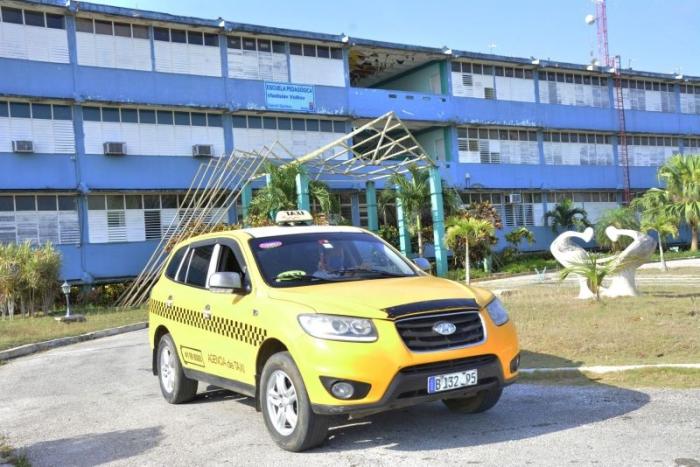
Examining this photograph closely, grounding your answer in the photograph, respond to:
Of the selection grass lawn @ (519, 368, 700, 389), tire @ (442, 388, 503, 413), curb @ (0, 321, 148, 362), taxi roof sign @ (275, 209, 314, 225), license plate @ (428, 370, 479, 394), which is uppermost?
taxi roof sign @ (275, 209, 314, 225)

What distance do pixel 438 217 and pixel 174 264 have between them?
22.3 m

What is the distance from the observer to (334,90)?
108 feet

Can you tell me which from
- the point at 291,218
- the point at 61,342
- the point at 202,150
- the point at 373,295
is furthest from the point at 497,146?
the point at 373,295

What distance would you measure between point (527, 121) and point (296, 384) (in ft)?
119

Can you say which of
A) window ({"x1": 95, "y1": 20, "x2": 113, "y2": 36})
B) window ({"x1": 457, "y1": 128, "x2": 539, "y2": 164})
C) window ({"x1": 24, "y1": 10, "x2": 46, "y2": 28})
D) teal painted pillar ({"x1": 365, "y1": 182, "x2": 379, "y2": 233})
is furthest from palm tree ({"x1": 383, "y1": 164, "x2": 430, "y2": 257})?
window ({"x1": 24, "y1": 10, "x2": 46, "y2": 28})

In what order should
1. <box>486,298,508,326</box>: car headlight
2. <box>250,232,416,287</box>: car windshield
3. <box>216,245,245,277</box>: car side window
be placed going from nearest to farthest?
<box>486,298,508,326</box>: car headlight
<box>250,232,416,287</box>: car windshield
<box>216,245,245,277</box>: car side window

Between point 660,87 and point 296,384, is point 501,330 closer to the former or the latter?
point 296,384

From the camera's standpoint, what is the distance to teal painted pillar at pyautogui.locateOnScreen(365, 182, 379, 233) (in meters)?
32.3

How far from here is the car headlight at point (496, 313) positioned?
5.75 metres

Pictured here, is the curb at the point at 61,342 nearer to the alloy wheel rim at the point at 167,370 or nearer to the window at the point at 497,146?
the alloy wheel rim at the point at 167,370

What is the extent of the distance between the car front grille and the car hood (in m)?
0.14

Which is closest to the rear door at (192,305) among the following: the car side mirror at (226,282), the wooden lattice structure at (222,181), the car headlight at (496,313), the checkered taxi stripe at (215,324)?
the checkered taxi stripe at (215,324)

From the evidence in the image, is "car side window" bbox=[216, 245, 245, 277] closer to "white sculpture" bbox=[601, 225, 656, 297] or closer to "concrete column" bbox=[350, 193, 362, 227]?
"white sculpture" bbox=[601, 225, 656, 297]

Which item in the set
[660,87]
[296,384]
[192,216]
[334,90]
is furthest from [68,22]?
[660,87]
